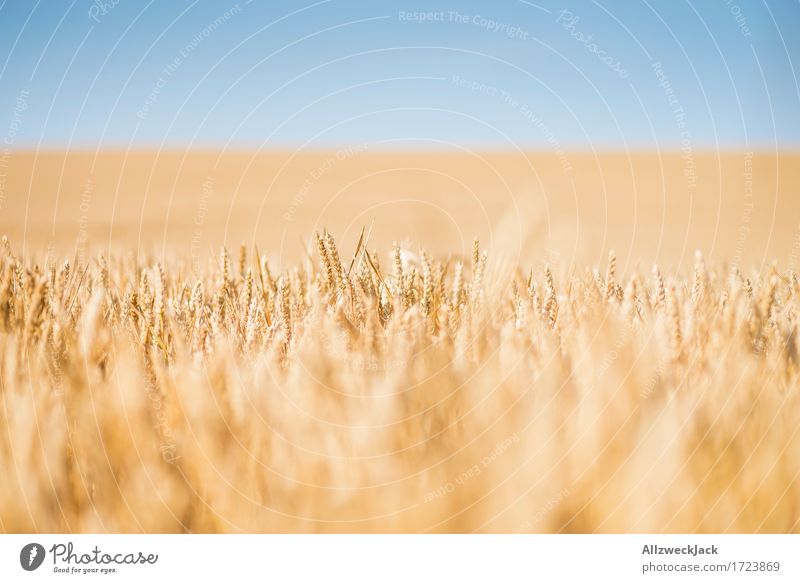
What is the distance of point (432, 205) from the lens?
1.39 metres

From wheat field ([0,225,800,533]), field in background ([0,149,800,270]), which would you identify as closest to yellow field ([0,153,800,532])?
wheat field ([0,225,800,533])

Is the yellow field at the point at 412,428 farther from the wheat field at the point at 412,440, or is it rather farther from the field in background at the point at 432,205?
the field in background at the point at 432,205

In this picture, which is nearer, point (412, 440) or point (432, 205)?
point (412, 440)

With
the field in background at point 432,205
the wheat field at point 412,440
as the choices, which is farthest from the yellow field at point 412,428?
the field in background at point 432,205

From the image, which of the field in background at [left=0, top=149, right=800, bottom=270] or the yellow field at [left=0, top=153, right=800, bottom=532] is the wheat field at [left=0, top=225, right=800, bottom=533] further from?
the field in background at [left=0, top=149, right=800, bottom=270]

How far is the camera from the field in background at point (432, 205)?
1591mm

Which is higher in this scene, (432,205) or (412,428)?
(432,205)

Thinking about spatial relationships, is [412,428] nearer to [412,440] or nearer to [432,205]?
[412,440]

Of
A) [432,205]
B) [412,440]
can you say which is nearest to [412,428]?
[412,440]

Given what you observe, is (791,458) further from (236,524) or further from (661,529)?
(236,524)
